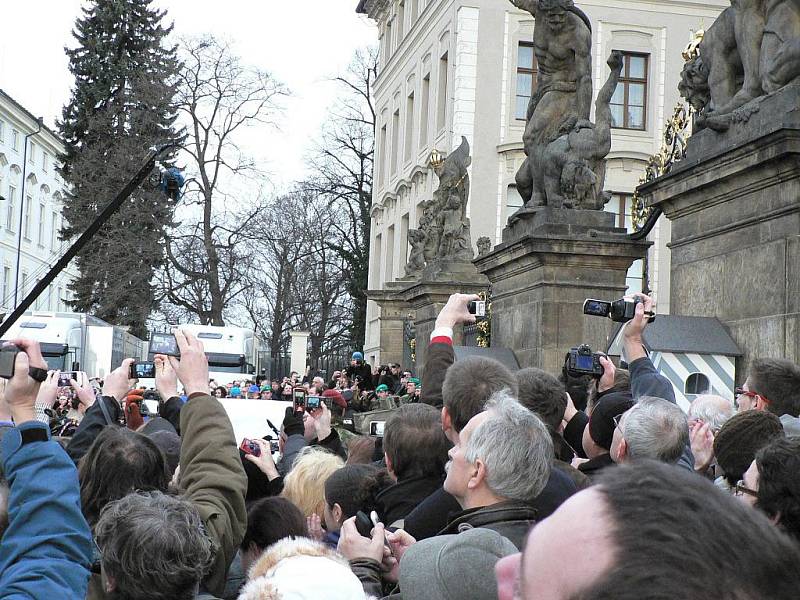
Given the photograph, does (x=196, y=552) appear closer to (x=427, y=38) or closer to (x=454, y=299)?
(x=454, y=299)

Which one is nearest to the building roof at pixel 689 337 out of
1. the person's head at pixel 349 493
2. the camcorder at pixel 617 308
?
the camcorder at pixel 617 308

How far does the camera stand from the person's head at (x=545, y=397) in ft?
17.8

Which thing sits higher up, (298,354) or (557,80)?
(557,80)

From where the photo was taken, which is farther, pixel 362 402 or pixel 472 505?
pixel 362 402

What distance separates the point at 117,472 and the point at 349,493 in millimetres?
1131

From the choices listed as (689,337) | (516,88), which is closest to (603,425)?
(689,337)

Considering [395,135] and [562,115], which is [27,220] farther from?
[562,115]

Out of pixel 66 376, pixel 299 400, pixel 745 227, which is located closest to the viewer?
pixel 299 400

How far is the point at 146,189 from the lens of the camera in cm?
4781

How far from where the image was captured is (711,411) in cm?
550

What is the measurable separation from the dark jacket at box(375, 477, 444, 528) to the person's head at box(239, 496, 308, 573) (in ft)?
1.07

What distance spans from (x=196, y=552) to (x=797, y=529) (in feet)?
5.16

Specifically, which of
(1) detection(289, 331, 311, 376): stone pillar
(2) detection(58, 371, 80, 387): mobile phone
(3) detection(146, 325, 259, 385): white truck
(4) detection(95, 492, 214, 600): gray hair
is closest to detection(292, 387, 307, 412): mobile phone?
(2) detection(58, 371, 80, 387): mobile phone

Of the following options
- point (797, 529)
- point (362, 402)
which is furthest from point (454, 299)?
point (362, 402)
